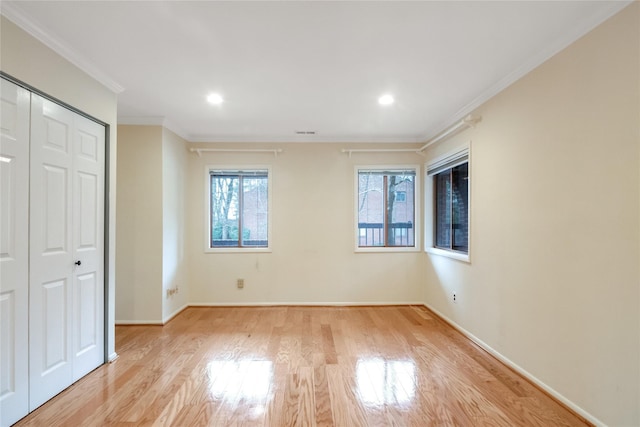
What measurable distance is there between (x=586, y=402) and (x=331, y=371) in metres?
1.71

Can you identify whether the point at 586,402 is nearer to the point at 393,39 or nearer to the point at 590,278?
the point at 590,278

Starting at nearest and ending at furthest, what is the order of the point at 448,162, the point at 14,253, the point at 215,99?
the point at 14,253, the point at 215,99, the point at 448,162

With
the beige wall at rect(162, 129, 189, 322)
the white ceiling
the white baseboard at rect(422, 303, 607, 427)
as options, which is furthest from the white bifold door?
the white baseboard at rect(422, 303, 607, 427)

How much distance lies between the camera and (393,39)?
2064mm

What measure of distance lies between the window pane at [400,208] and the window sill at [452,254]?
42cm

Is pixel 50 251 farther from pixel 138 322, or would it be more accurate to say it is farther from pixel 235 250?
pixel 235 250

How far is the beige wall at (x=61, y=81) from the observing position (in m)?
1.84

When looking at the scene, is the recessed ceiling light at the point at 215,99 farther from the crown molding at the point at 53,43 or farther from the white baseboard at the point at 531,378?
the white baseboard at the point at 531,378

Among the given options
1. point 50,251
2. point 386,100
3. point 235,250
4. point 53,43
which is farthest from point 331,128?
point 50,251

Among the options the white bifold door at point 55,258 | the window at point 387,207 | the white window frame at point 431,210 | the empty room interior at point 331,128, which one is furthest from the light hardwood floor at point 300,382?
the window at point 387,207

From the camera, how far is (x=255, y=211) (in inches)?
179

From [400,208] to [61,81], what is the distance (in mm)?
4032

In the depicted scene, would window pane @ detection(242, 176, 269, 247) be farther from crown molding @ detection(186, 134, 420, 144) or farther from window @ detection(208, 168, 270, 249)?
crown molding @ detection(186, 134, 420, 144)

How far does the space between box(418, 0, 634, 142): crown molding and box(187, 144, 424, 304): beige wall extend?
172cm
